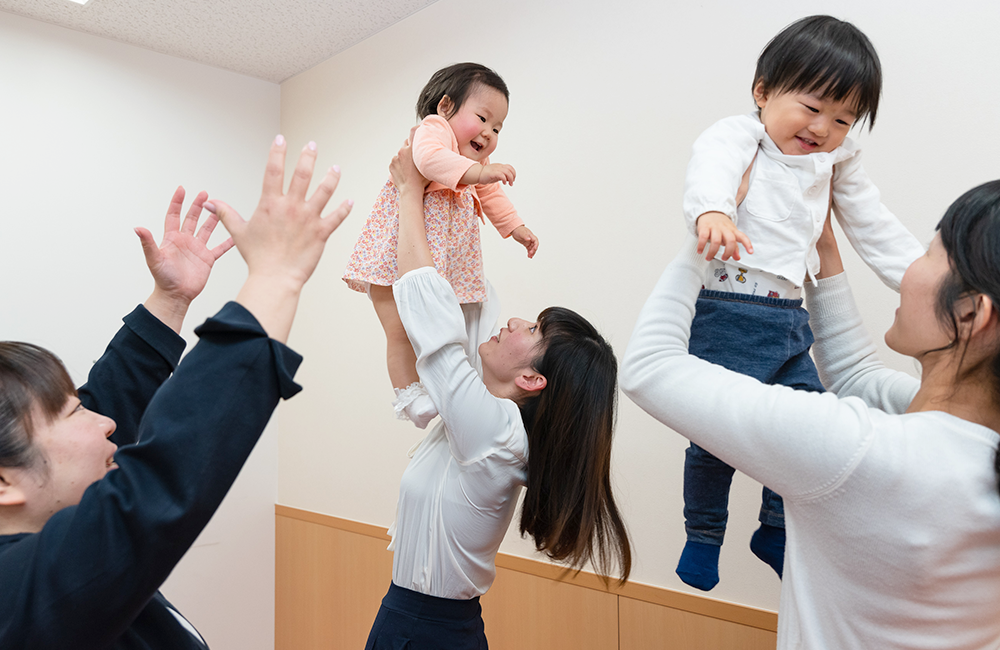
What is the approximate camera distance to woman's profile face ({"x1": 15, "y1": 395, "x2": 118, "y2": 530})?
0.87 meters

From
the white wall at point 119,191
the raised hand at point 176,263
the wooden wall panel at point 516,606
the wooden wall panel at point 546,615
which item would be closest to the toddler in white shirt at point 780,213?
the wooden wall panel at point 516,606

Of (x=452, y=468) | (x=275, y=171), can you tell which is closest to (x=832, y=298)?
(x=452, y=468)

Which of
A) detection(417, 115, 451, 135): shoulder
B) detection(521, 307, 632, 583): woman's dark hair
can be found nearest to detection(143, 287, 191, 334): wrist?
detection(417, 115, 451, 135): shoulder

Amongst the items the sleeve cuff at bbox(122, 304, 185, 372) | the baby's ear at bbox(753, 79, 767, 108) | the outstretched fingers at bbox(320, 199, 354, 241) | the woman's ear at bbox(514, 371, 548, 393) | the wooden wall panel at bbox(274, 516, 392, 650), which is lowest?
the wooden wall panel at bbox(274, 516, 392, 650)

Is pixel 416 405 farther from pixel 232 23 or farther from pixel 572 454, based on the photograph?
pixel 232 23

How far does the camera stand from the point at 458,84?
1672 mm

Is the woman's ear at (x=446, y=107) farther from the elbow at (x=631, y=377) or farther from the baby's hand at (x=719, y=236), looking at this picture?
the elbow at (x=631, y=377)

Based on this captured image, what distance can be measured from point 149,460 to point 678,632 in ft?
5.85

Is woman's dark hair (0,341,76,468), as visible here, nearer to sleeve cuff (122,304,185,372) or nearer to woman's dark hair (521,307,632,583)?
sleeve cuff (122,304,185,372)

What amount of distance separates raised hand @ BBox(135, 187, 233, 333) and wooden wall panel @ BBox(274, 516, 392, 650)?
2.05 metres

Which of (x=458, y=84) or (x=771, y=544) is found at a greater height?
(x=458, y=84)

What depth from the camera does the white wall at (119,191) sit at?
3.03 m

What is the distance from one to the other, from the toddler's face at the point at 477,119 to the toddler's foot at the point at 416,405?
22.9 inches

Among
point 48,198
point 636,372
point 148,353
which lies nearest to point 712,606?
point 636,372
